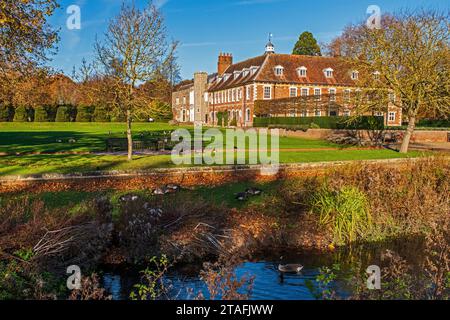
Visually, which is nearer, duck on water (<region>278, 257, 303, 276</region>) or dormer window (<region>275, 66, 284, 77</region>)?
duck on water (<region>278, 257, 303, 276</region>)

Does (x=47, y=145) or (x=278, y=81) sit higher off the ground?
(x=278, y=81)

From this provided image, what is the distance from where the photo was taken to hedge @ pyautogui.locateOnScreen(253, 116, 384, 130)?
99.7 feet

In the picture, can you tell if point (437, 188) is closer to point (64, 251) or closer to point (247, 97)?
point (64, 251)

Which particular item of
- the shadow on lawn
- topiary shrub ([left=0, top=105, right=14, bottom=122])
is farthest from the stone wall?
topiary shrub ([left=0, top=105, right=14, bottom=122])

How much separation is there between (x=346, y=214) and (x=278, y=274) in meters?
3.02

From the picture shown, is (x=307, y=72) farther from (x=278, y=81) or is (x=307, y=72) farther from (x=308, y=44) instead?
(x=308, y=44)

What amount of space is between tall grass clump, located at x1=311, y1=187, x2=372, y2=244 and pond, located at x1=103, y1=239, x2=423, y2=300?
482 mm

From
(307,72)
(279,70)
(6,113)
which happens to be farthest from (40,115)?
(307,72)

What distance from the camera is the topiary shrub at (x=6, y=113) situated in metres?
53.5

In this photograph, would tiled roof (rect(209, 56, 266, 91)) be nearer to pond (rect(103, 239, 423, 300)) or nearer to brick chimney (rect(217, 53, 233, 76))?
brick chimney (rect(217, 53, 233, 76))

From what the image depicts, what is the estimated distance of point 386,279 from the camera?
25.6 ft

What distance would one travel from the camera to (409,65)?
2275 cm

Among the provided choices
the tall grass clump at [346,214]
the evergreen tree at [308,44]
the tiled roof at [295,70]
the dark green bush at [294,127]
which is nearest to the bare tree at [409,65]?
the dark green bush at [294,127]
